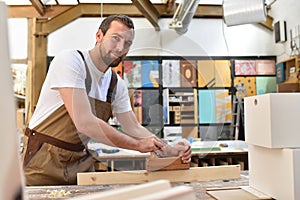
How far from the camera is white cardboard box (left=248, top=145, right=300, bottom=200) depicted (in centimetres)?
82

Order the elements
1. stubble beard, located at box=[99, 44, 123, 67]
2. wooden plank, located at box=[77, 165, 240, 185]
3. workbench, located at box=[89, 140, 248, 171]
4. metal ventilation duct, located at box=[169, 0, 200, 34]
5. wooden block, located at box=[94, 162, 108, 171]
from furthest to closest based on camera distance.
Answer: metal ventilation duct, located at box=[169, 0, 200, 34], wooden block, located at box=[94, 162, 108, 171], workbench, located at box=[89, 140, 248, 171], stubble beard, located at box=[99, 44, 123, 67], wooden plank, located at box=[77, 165, 240, 185]

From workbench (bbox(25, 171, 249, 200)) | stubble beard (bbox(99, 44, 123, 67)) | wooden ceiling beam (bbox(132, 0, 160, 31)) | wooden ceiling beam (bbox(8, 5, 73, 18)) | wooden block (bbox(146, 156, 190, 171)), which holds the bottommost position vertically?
workbench (bbox(25, 171, 249, 200))

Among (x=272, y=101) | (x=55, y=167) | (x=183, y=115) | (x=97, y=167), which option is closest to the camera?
(x=272, y=101)

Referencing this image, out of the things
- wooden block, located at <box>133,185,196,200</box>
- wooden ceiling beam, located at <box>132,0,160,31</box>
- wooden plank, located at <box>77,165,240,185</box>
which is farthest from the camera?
wooden ceiling beam, located at <box>132,0,160,31</box>

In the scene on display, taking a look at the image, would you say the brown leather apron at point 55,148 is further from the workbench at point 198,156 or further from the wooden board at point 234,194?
the wooden board at point 234,194

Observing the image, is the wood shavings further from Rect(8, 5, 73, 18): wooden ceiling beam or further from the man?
Rect(8, 5, 73, 18): wooden ceiling beam

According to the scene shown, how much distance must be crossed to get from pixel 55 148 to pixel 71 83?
33 centimetres

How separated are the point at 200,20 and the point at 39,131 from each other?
346 centimetres

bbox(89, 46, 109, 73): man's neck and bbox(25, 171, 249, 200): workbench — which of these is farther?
bbox(89, 46, 109, 73): man's neck

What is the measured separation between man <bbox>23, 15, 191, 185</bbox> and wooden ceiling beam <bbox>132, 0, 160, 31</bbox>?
2.40 m

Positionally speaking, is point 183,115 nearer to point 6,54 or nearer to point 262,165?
point 262,165

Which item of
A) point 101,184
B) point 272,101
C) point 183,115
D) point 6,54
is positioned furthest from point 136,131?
point 6,54

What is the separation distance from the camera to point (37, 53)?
13.6ft

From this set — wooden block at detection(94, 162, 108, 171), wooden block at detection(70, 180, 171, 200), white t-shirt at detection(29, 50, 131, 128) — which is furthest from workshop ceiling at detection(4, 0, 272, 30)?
wooden block at detection(70, 180, 171, 200)
